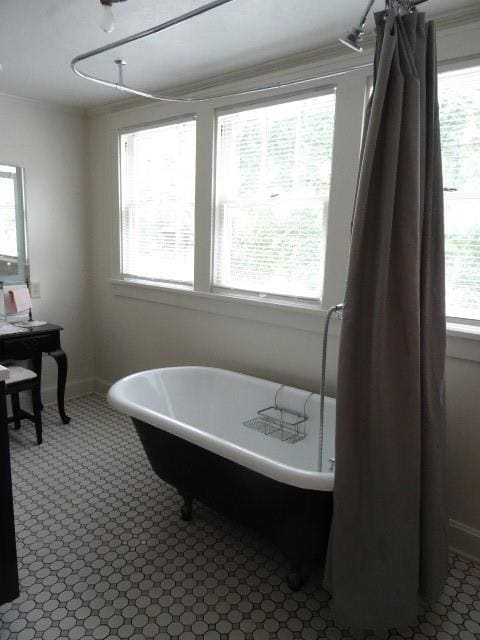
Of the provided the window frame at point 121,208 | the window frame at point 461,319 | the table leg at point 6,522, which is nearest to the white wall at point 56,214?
the window frame at point 121,208

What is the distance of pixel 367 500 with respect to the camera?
1585 millimetres

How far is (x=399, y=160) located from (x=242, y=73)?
5.28ft

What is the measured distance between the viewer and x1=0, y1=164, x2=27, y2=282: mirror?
11.1 ft

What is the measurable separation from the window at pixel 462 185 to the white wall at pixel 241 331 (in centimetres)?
14

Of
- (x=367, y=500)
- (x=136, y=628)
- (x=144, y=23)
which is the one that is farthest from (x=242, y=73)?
(x=136, y=628)

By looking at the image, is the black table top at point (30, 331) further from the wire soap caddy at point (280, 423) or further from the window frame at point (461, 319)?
the window frame at point (461, 319)

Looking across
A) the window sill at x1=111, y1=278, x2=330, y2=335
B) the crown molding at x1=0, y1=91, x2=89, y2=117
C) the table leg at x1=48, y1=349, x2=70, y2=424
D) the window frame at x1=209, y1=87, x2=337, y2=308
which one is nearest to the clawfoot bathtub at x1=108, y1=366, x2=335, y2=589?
the window sill at x1=111, y1=278, x2=330, y2=335

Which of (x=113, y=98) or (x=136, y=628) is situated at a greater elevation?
(x=113, y=98)

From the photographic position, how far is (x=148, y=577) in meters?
1.99

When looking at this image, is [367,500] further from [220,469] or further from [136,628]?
[136,628]

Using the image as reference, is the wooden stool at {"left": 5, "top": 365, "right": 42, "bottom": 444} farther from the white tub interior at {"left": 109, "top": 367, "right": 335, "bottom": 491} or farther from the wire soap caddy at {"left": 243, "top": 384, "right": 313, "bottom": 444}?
the wire soap caddy at {"left": 243, "top": 384, "right": 313, "bottom": 444}

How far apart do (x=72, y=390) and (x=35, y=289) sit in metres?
0.93

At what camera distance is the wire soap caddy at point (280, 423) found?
8.22 feet

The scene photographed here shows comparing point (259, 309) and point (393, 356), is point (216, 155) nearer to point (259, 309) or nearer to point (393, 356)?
point (259, 309)
